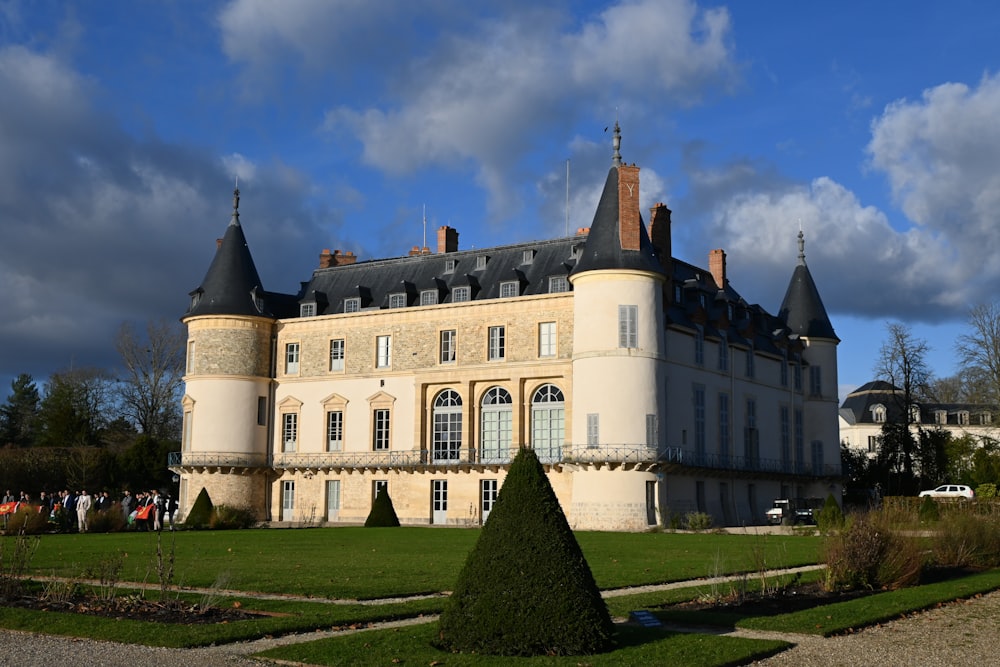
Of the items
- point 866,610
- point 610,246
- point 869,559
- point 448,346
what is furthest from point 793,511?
point 866,610

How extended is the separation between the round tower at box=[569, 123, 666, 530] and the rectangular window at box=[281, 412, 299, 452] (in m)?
14.2

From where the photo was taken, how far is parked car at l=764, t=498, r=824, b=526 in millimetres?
43625

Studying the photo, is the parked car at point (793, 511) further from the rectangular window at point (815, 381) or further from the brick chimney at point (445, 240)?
the brick chimney at point (445, 240)

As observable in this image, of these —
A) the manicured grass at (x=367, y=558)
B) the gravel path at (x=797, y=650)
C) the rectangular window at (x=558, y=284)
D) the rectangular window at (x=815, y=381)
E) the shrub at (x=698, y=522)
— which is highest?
the rectangular window at (x=558, y=284)

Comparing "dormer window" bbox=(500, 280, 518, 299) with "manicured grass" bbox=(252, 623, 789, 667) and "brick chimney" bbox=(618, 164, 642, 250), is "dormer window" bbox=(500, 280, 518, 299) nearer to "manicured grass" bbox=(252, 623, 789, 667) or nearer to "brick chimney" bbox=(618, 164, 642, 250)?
"brick chimney" bbox=(618, 164, 642, 250)

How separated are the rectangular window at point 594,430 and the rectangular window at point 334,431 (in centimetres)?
1269

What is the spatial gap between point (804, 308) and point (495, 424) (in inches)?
741

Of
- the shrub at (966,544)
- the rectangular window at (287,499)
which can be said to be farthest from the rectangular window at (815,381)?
the shrub at (966,544)

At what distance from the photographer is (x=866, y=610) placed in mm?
14117

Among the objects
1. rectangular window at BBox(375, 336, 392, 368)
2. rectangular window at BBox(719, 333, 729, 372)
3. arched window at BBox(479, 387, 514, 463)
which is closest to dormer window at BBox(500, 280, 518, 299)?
arched window at BBox(479, 387, 514, 463)

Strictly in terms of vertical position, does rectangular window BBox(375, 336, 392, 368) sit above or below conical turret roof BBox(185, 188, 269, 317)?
below

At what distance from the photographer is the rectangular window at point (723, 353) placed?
4675 centimetres

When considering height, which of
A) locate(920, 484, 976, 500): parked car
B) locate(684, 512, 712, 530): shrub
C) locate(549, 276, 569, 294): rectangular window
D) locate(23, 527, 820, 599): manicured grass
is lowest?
locate(23, 527, 820, 599): manicured grass

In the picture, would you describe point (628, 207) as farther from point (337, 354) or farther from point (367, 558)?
point (367, 558)
